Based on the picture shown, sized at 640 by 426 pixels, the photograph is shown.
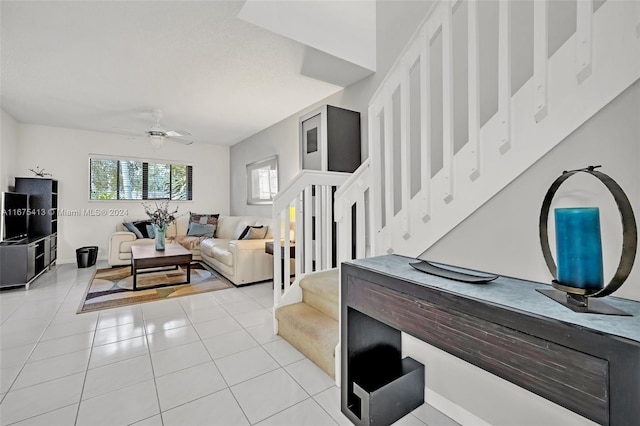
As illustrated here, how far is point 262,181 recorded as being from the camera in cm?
578

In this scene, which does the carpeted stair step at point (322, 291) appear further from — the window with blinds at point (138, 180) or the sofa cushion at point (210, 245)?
the window with blinds at point (138, 180)

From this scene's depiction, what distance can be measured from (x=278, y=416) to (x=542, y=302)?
1.41 m

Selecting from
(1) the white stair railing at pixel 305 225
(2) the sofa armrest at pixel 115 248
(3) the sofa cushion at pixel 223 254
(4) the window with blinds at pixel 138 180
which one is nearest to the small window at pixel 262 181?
(3) the sofa cushion at pixel 223 254

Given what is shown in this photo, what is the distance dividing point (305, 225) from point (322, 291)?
0.64 m

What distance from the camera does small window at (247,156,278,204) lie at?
535cm

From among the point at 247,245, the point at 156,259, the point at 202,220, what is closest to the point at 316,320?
the point at 247,245

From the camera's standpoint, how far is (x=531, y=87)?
1202 mm

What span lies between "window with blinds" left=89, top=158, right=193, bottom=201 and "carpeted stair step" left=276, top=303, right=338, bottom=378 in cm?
528

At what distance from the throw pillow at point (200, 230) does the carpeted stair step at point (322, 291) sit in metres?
4.00

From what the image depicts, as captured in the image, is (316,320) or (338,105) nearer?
(316,320)

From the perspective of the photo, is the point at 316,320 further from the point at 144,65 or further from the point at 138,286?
the point at 144,65

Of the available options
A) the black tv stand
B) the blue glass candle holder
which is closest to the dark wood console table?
the blue glass candle holder

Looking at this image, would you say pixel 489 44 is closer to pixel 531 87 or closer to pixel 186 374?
pixel 531 87

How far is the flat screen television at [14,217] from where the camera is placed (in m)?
4.04
